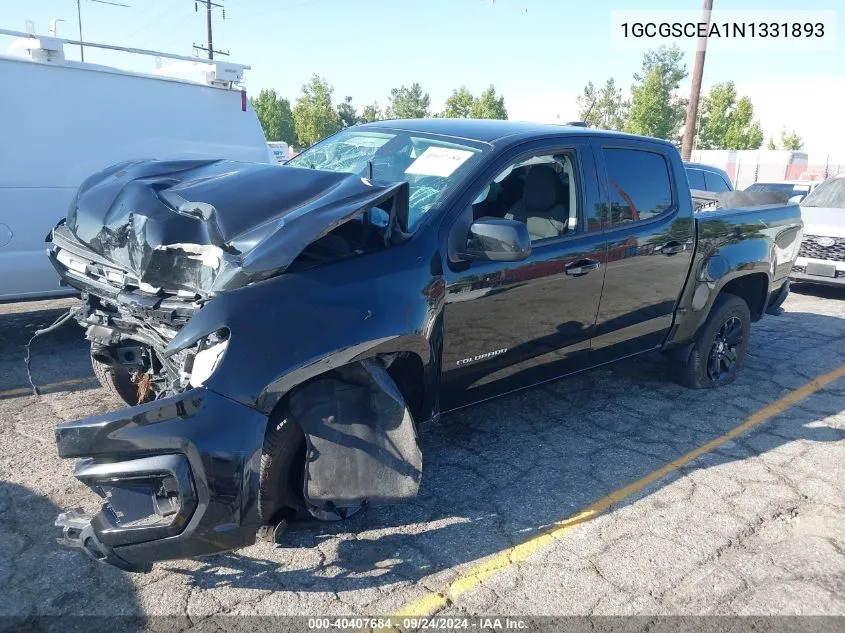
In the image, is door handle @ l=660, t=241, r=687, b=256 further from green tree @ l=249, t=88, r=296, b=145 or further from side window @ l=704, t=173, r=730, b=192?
green tree @ l=249, t=88, r=296, b=145

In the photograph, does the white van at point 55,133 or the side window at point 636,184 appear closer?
the side window at point 636,184

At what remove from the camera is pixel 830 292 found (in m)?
9.73

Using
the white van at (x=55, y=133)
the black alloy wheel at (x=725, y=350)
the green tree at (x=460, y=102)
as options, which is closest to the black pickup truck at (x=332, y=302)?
the black alloy wheel at (x=725, y=350)

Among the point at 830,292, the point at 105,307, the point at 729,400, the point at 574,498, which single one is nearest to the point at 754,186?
the point at 830,292

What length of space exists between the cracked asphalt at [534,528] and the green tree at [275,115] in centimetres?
6001

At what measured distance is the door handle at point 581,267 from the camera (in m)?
3.77

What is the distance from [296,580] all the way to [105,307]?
1567mm

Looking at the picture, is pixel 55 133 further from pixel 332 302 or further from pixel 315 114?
pixel 315 114

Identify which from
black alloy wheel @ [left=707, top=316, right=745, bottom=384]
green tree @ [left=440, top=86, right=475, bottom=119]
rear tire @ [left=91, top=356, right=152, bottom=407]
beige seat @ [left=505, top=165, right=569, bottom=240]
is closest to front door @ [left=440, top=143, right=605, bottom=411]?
beige seat @ [left=505, top=165, right=569, bottom=240]

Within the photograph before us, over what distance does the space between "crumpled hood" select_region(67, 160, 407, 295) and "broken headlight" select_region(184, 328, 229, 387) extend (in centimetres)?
20

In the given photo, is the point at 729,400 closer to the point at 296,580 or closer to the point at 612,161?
the point at 612,161

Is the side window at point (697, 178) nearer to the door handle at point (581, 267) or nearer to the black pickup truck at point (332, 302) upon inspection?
the black pickup truck at point (332, 302)

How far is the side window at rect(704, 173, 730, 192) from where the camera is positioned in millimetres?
11070

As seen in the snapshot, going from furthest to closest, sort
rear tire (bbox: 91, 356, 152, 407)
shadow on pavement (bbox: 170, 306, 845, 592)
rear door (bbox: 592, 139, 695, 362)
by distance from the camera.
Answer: rear door (bbox: 592, 139, 695, 362) → rear tire (bbox: 91, 356, 152, 407) → shadow on pavement (bbox: 170, 306, 845, 592)
